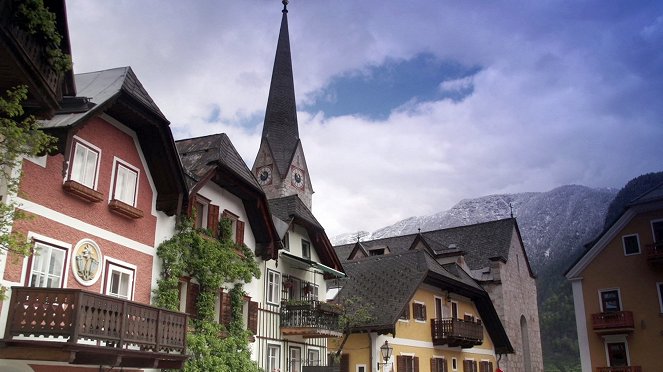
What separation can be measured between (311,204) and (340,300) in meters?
43.4

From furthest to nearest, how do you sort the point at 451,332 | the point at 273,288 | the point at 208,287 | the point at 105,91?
1. the point at 451,332
2. the point at 273,288
3. the point at 208,287
4. the point at 105,91

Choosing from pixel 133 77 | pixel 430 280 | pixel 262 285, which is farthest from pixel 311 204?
pixel 133 77

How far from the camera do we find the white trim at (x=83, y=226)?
561 inches

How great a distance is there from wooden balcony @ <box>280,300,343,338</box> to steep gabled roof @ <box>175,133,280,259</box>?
2.22 metres

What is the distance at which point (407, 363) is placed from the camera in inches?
1159

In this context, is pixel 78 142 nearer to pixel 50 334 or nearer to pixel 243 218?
pixel 50 334

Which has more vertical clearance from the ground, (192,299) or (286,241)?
(286,241)

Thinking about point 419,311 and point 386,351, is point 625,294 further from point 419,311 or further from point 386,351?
point 386,351

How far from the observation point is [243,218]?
23.4 m

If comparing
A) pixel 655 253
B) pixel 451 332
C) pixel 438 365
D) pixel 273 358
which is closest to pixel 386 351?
pixel 273 358

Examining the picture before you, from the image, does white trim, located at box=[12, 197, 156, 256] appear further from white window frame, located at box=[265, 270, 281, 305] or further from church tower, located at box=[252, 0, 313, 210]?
church tower, located at box=[252, 0, 313, 210]

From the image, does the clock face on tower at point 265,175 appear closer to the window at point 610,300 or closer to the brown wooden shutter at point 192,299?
the window at point 610,300

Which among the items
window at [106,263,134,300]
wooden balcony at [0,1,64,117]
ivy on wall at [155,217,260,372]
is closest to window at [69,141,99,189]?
window at [106,263,134,300]

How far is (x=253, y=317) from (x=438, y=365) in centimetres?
1311
